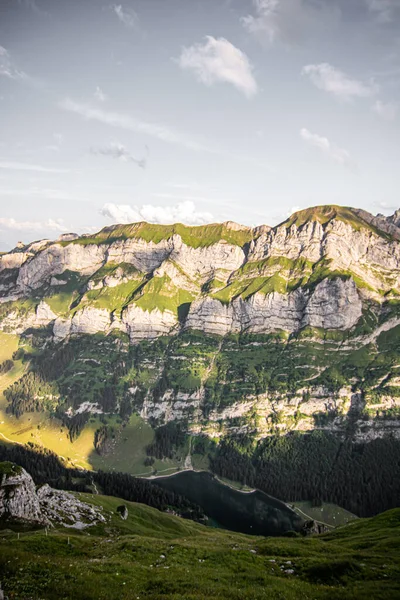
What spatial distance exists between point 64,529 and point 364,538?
65.2 meters

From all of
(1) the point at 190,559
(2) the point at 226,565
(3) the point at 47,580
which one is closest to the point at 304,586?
(2) the point at 226,565

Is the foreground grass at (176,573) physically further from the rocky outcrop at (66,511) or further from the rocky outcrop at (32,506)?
the rocky outcrop at (66,511)

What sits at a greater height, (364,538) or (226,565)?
(226,565)

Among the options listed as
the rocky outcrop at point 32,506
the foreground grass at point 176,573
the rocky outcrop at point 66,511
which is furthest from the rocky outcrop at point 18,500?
the foreground grass at point 176,573

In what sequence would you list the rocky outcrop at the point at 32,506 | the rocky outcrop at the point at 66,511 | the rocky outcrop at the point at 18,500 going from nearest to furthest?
the rocky outcrop at the point at 18,500
the rocky outcrop at the point at 32,506
the rocky outcrop at the point at 66,511

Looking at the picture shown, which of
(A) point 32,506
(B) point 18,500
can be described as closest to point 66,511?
(A) point 32,506

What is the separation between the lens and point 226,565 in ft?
147

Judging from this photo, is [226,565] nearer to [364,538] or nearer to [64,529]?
[64,529]

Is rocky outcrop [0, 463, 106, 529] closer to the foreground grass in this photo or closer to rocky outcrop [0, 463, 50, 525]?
rocky outcrop [0, 463, 50, 525]

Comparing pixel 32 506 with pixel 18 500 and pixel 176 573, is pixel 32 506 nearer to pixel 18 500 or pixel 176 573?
pixel 18 500

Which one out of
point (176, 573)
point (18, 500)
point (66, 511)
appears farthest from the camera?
point (66, 511)

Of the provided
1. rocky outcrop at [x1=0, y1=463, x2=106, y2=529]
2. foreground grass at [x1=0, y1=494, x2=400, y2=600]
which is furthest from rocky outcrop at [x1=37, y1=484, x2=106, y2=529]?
foreground grass at [x1=0, y1=494, x2=400, y2=600]

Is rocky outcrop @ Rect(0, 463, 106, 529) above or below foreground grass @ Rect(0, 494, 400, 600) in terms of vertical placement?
below

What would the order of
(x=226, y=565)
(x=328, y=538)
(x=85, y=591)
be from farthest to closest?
(x=328, y=538) < (x=226, y=565) < (x=85, y=591)
